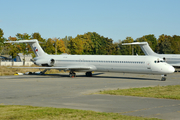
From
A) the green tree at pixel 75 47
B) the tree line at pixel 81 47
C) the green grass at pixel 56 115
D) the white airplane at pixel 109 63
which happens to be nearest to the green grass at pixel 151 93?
the green grass at pixel 56 115

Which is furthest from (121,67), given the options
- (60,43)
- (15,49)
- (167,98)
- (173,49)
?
(173,49)

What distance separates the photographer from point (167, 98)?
1620 centimetres

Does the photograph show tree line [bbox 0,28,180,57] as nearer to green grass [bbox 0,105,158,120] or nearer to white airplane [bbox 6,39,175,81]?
white airplane [bbox 6,39,175,81]

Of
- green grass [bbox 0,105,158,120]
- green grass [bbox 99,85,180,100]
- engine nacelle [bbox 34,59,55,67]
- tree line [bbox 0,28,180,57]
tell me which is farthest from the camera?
tree line [bbox 0,28,180,57]

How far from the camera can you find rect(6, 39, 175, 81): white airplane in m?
31.2

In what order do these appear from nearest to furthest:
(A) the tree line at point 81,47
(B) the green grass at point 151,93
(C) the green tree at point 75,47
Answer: (B) the green grass at point 151,93, (A) the tree line at point 81,47, (C) the green tree at point 75,47

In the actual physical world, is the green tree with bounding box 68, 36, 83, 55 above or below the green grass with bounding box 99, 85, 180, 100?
above


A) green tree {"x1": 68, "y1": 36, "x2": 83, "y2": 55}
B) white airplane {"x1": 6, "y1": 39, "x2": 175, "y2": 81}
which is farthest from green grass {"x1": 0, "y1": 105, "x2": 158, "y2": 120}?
green tree {"x1": 68, "y1": 36, "x2": 83, "y2": 55}

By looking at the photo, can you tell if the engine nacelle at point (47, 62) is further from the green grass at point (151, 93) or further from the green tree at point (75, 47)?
the green tree at point (75, 47)

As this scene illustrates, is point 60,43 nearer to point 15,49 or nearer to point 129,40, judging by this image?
point 15,49

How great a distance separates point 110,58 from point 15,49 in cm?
5047

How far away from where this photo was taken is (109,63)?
34.7 metres

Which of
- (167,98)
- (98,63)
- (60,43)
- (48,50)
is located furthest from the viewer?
(60,43)

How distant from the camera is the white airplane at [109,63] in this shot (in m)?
31.2
